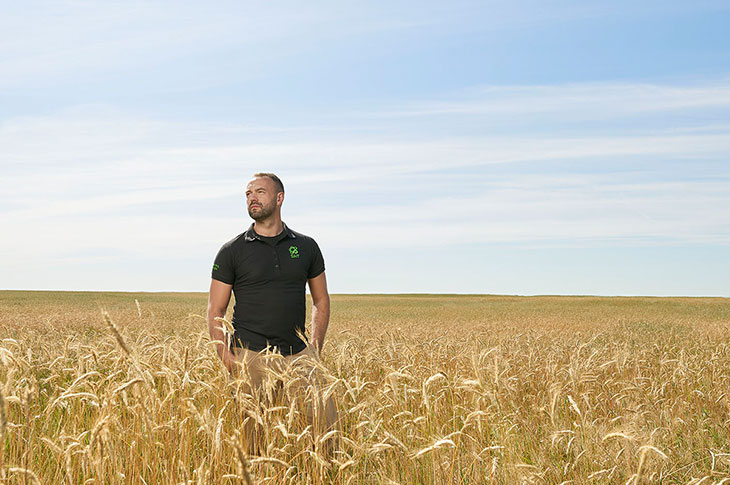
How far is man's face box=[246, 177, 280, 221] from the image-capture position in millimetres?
5266


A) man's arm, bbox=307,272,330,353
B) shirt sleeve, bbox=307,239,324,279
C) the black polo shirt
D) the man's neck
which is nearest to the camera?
the black polo shirt

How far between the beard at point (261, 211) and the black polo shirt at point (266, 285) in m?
0.18

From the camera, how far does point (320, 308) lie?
18.7ft

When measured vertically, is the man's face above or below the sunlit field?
above

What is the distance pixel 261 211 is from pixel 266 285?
Result: 2.23 ft

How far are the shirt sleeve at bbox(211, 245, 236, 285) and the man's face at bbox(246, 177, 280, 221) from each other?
1.33 feet

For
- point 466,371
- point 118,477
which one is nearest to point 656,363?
point 466,371

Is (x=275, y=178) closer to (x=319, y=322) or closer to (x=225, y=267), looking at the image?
(x=225, y=267)

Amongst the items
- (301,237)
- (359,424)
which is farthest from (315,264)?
(359,424)

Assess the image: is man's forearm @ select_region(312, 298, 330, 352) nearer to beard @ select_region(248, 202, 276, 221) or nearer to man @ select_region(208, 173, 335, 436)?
man @ select_region(208, 173, 335, 436)

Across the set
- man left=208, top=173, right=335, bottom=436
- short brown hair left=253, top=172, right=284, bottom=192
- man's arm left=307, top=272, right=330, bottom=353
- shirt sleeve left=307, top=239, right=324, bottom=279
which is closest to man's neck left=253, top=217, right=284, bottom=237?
man left=208, top=173, right=335, bottom=436


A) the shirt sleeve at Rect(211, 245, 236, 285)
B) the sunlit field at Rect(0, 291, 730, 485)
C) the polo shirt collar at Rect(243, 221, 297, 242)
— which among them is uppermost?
the polo shirt collar at Rect(243, 221, 297, 242)

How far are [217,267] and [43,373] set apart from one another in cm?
413

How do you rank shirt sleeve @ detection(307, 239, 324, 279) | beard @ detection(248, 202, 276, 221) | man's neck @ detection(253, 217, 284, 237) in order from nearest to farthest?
beard @ detection(248, 202, 276, 221) < man's neck @ detection(253, 217, 284, 237) < shirt sleeve @ detection(307, 239, 324, 279)
